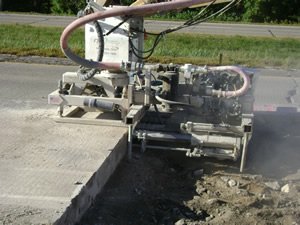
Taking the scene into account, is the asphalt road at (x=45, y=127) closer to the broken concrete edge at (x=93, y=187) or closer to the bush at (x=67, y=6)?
the broken concrete edge at (x=93, y=187)

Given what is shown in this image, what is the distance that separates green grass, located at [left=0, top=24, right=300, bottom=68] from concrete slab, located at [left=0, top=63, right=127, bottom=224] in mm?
6770

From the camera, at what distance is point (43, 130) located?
22.4 ft

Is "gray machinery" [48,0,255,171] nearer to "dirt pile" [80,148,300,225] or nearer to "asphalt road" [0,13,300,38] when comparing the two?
"dirt pile" [80,148,300,225]

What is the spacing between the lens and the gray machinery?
21.4ft

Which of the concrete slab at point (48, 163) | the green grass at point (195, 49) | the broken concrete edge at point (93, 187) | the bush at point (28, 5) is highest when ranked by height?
the bush at point (28, 5)

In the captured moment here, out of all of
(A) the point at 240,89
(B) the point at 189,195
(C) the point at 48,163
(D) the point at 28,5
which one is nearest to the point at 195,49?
(A) the point at 240,89

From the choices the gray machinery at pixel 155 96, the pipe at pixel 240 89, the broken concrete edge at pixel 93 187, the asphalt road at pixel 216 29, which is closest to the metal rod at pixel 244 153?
the gray machinery at pixel 155 96

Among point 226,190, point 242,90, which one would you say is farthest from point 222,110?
point 226,190

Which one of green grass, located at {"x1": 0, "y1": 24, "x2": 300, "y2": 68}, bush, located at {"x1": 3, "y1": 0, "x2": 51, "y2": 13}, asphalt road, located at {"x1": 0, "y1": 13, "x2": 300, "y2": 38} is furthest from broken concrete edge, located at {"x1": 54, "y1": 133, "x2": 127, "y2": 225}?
Answer: bush, located at {"x1": 3, "y1": 0, "x2": 51, "y2": 13}

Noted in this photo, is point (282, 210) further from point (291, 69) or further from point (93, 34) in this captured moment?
point (291, 69)

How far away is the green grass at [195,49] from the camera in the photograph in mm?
14383

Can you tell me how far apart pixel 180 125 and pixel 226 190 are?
122 centimetres

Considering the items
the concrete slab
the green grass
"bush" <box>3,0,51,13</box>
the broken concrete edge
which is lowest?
the broken concrete edge

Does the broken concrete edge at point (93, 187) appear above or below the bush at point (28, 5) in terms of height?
below
